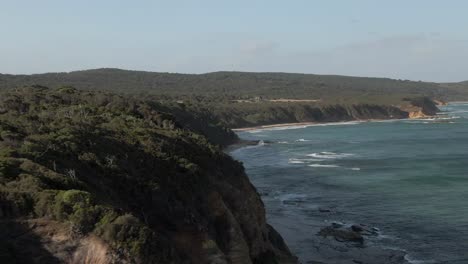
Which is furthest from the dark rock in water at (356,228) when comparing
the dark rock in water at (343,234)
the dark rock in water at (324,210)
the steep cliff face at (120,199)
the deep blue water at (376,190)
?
the steep cliff face at (120,199)

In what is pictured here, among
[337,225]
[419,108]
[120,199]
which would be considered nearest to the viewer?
[120,199]

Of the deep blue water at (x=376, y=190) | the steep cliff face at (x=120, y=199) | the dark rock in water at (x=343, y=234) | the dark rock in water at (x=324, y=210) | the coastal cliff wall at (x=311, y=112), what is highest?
the coastal cliff wall at (x=311, y=112)

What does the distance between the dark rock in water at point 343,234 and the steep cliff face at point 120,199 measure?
5085 mm

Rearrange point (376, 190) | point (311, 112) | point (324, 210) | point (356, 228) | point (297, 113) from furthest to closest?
1. point (311, 112)
2. point (297, 113)
3. point (376, 190)
4. point (324, 210)
5. point (356, 228)

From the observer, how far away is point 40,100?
45.2 meters

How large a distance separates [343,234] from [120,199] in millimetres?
18579

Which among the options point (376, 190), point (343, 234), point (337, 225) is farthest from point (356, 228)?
point (376, 190)

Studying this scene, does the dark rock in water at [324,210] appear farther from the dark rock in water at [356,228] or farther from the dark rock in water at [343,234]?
the dark rock in water at [343,234]

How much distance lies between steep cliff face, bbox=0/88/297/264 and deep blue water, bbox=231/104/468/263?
25.6 ft

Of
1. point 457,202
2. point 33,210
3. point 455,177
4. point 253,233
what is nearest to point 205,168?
point 253,233

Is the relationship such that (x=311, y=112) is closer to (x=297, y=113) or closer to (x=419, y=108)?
(x=297, y=113)

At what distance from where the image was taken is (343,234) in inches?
1321

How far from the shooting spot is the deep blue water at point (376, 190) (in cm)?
3297

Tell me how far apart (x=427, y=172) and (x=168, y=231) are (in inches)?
1672
